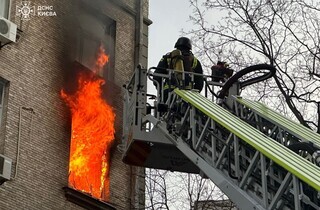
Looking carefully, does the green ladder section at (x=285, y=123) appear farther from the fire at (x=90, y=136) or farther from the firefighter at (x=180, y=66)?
the fire at (x=90, y=136)

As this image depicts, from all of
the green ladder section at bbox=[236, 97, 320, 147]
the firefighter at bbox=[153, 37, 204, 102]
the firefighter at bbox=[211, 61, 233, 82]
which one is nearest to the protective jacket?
the firefighter at bbox=[153, 37, 204, 102]

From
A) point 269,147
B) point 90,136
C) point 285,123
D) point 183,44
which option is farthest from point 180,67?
point 90,136

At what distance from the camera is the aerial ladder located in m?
5.79

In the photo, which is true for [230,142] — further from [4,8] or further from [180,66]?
[4,8]

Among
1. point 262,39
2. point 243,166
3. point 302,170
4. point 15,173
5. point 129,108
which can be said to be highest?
point 262,39

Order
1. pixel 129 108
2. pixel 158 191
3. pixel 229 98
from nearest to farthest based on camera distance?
pixel 229 98 → pixel 129 108 → pixel 158 191

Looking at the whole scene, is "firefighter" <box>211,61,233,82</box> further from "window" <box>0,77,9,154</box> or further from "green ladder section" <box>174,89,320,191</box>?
"window" <box>0,77,9,154</box>

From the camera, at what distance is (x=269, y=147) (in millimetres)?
5793

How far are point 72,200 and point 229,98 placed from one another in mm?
4874

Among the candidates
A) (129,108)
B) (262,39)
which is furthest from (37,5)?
(262,39)

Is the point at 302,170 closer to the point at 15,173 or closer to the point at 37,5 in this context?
the point at 15,173

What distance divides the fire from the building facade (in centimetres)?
19

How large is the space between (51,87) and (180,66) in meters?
3.96

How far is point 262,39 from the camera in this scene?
13.9 meters
